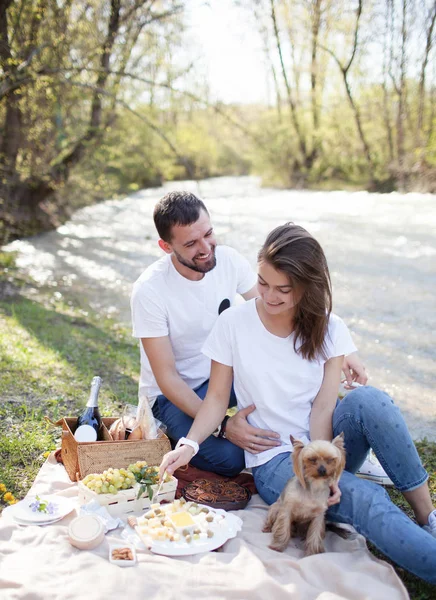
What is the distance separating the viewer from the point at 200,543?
276 centimetres

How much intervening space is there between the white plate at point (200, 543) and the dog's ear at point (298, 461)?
0.46 meters

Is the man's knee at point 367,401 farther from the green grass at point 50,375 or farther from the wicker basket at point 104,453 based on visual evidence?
the wicker basket at point 104,453

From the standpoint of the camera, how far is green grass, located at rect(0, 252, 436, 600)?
3.62 metres

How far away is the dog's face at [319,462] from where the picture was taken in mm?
2578

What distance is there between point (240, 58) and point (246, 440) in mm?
16857

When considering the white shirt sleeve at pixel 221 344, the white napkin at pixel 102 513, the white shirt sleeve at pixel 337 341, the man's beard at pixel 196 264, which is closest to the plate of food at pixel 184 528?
the white napkin at pixel 102 513

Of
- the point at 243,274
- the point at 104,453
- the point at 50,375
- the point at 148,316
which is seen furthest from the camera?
the point at 50,375

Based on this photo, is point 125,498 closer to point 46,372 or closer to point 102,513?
point 102,513

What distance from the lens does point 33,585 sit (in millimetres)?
2408

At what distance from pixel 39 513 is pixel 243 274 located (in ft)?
6.21

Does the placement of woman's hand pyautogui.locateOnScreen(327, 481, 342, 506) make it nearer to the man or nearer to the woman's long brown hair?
the woman's long brown hair

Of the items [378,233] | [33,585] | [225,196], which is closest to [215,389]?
[33,585]

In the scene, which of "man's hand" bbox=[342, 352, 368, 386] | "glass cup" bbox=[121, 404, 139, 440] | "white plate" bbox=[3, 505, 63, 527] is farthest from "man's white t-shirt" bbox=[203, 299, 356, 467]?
"white plate" bbox=[3, 505, 63, 527]

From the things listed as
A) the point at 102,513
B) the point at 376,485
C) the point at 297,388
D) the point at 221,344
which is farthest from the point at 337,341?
the point at 102,513
